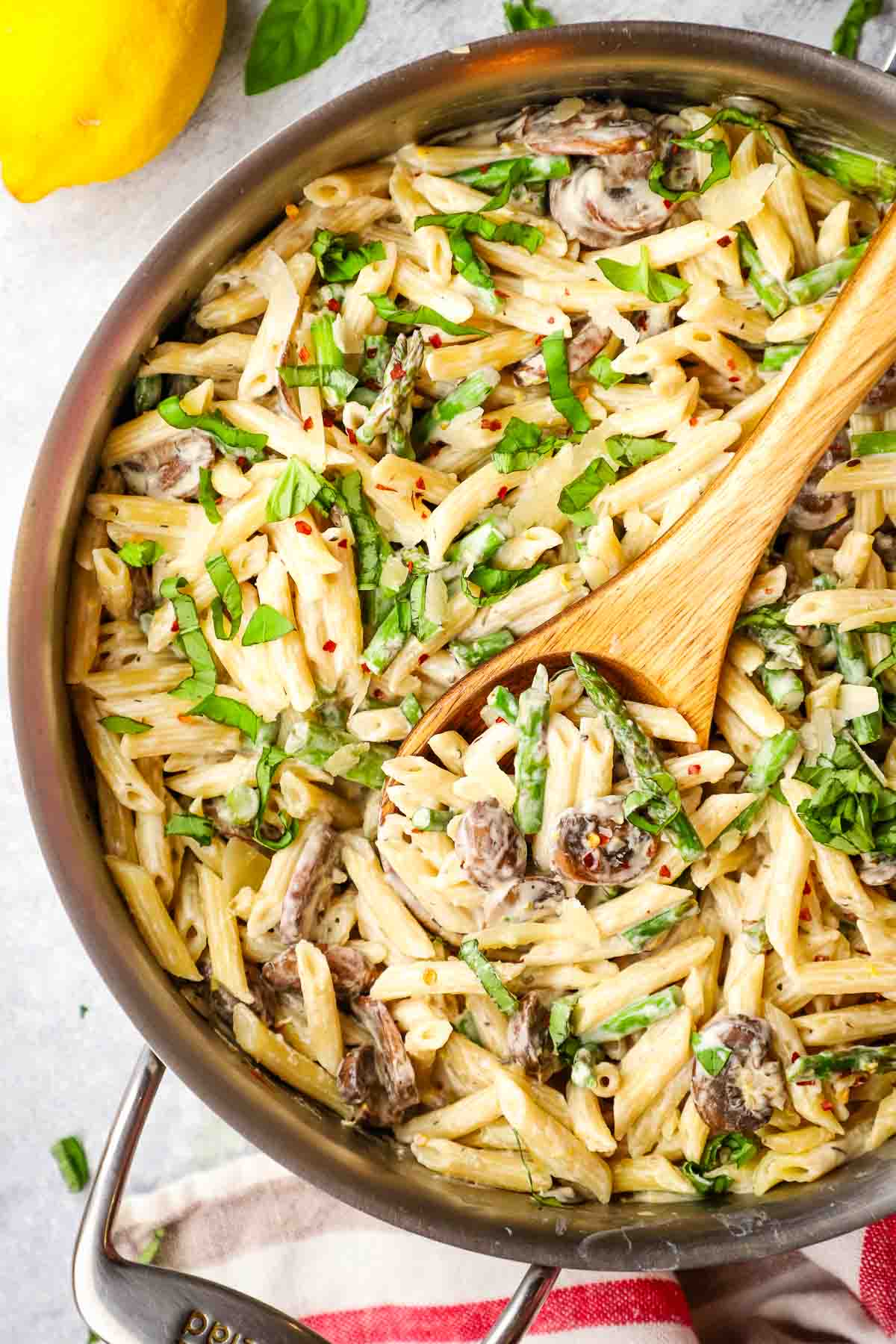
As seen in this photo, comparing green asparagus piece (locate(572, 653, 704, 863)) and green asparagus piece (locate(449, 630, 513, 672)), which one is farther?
green asparagus piece (locate(449, 630, 513, 672))

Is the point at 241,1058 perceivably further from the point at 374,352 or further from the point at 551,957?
the point at 374,352

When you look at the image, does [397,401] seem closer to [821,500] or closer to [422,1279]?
[821,500]

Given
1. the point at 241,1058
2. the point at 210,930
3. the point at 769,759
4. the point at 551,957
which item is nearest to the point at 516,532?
the point at 769,759

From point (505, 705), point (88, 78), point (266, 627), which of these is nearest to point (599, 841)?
point (505, 705)

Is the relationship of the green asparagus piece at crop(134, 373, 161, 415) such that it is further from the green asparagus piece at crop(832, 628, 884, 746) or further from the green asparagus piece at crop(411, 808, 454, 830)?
the green asparagus piece at crop(832, 628, 884, 746)

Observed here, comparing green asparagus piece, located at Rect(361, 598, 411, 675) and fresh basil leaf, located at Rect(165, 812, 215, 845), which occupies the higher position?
green asparagus piece, located at Rect(361, 598, 411, 675)

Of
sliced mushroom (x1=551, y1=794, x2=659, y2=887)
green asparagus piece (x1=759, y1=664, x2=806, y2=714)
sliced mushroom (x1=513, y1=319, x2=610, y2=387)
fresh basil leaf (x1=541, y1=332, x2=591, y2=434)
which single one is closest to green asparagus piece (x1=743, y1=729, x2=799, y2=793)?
green asparagus piece (x1=759, y1=664, x2=806, y2=714)
